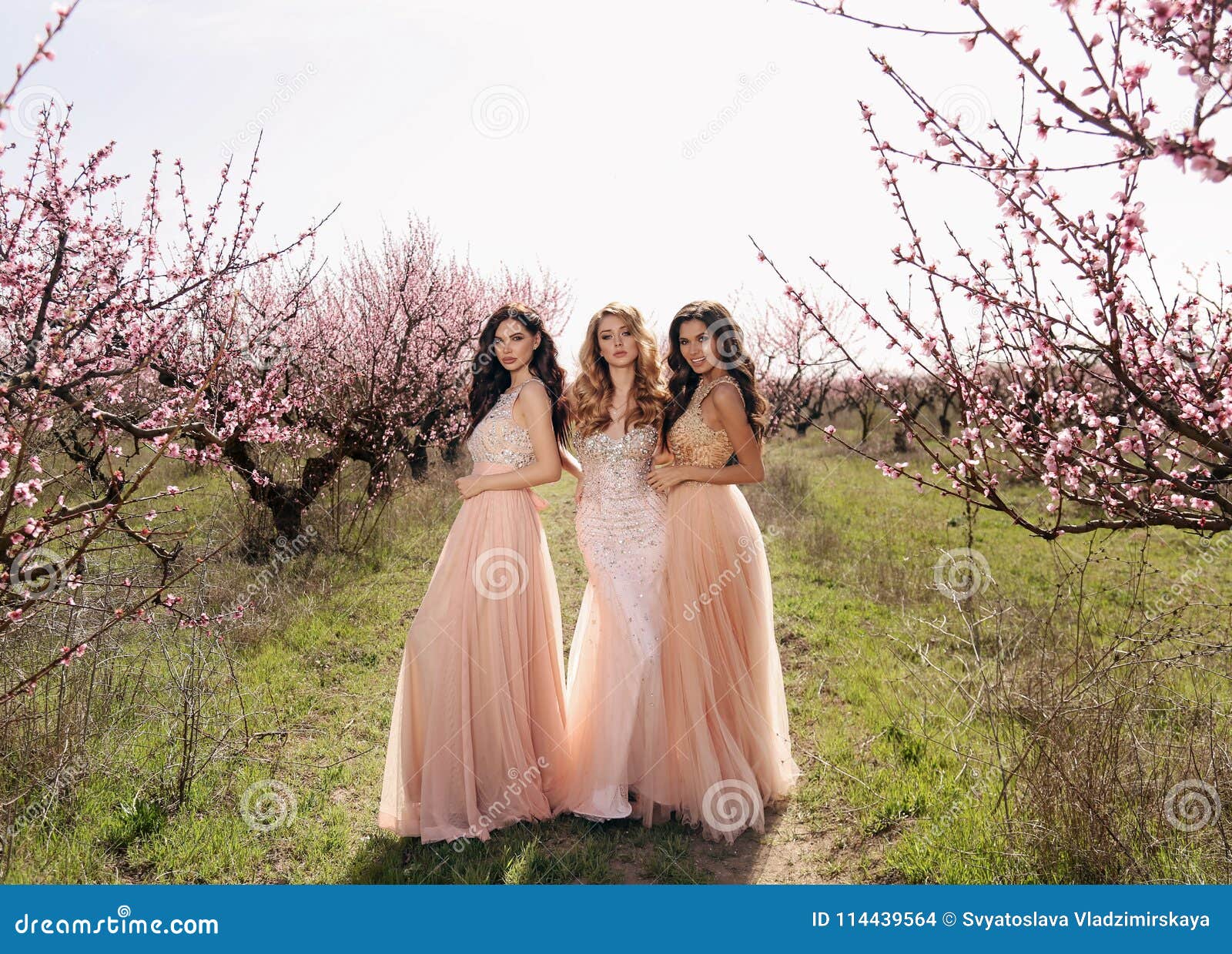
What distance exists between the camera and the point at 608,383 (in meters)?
3.73

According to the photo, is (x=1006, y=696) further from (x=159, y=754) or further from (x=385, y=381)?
(x=385, y=381)

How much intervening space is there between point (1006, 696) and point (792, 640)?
10.1ft

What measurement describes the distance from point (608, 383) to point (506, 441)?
0.52 meters

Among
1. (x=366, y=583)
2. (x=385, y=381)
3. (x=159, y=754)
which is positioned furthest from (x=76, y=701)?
(x=385, y=381)

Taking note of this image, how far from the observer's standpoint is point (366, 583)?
23.3ft

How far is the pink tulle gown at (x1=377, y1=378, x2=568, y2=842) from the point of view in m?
3.32
